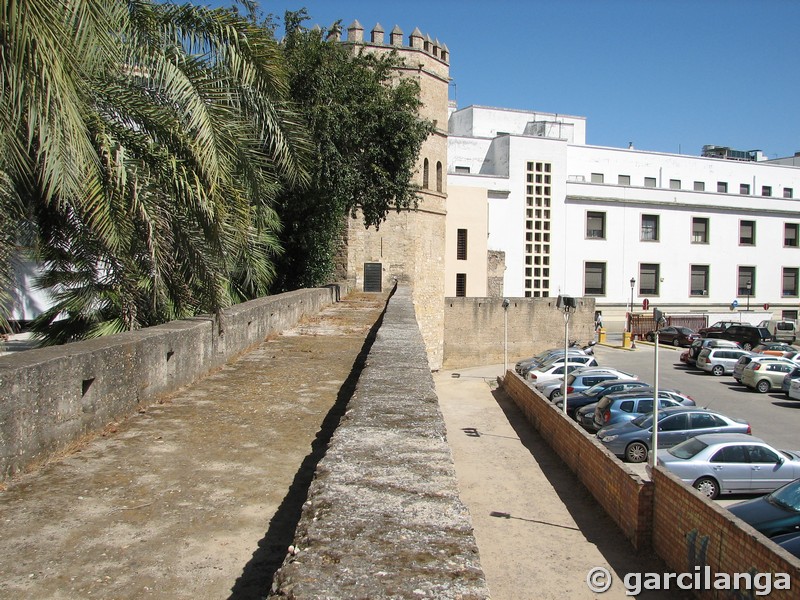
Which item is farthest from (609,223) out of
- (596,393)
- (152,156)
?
(152,156)

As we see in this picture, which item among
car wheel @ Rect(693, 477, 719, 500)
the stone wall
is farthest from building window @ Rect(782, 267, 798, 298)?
A: the stone wall

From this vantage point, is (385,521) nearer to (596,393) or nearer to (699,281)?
(596,393)

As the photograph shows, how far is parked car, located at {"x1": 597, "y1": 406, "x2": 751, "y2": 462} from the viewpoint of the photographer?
1538 cm

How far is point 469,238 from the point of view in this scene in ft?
134

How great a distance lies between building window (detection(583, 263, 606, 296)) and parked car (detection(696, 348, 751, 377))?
15.6 metres

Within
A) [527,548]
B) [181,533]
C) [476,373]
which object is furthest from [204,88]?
[476,373]

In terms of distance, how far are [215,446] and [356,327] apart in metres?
8.26

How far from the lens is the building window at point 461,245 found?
40.8 meters

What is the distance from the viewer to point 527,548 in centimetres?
1008

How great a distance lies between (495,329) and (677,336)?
1240cm

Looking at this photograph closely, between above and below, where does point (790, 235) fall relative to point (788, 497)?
above

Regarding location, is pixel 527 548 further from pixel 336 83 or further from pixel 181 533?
pixel 336 83

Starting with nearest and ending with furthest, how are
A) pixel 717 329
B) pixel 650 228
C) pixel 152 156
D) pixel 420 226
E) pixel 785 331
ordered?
pixel 152 156
pixel 420 226
pixel 717 329
pixel 785 331
pixel 650 228

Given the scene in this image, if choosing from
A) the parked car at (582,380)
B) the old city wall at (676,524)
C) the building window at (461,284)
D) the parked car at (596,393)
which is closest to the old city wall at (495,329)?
the building window at (461,284)
